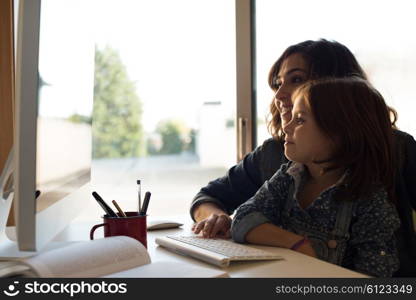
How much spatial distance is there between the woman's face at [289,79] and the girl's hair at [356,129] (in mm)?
265

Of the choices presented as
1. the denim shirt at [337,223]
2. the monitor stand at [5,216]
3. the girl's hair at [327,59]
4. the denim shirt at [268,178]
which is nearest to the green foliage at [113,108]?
the denim shirt at [268,178]

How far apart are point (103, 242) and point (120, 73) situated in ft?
5.63

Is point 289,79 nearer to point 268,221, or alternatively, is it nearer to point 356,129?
point 356,129

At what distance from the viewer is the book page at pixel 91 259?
710 millimetres

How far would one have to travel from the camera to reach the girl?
100 cm

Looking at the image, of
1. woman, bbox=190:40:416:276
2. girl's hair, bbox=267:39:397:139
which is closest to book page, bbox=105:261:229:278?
woman, bbox=190:40:416:276

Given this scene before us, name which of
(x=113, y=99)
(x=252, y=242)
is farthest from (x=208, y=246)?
(x=113, y=99)

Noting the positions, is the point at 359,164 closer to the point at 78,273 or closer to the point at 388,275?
the point at 388,275

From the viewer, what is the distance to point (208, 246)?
0.96 m

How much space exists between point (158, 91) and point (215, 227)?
1.43m

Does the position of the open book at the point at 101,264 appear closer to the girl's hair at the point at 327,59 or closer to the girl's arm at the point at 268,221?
the girl's arm at the point at 268,221

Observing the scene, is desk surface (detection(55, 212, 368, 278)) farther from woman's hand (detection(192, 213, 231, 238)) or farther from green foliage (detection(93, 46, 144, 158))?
green foliage (detection(93, 46, 144, 158))

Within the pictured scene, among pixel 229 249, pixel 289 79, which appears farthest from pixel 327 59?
pixel 229 249

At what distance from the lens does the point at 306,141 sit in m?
1.12
